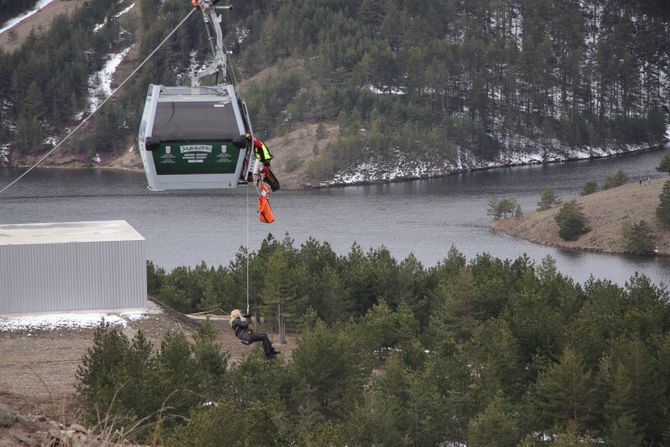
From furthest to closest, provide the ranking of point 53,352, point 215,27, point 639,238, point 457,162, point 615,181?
point 457,162
point 615,181
point 639,238
point 53,352
point 215,27

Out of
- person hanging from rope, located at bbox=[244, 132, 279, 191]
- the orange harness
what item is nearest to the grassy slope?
the orange harness

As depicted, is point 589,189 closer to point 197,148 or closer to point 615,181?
point 615,181

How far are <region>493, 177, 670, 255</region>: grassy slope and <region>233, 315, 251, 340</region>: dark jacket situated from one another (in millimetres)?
83783

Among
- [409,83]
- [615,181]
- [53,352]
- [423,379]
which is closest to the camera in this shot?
[423,379]

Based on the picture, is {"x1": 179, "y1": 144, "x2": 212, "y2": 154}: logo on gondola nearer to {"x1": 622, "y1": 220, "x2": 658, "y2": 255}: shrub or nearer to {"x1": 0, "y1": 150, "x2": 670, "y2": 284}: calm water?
{"x1": 0, "y1": 150, "x2": 670, "y2": 284}: calm water

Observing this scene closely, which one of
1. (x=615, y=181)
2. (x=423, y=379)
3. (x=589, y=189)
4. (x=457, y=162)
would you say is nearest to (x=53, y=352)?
(x=423, y=379)

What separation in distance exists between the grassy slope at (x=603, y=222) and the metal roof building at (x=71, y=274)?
64.6 metres

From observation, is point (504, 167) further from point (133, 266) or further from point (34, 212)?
point (133, 266)

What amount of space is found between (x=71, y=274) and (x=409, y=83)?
13332 cm

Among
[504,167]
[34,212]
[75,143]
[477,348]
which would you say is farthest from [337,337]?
[75,143]

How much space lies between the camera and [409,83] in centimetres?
17550

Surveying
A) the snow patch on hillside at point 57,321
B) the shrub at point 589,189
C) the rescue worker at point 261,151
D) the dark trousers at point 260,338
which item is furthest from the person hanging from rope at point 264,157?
the shrub at point 589,189

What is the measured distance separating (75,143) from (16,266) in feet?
455

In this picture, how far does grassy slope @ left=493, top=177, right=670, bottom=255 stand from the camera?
105250 millimetres
